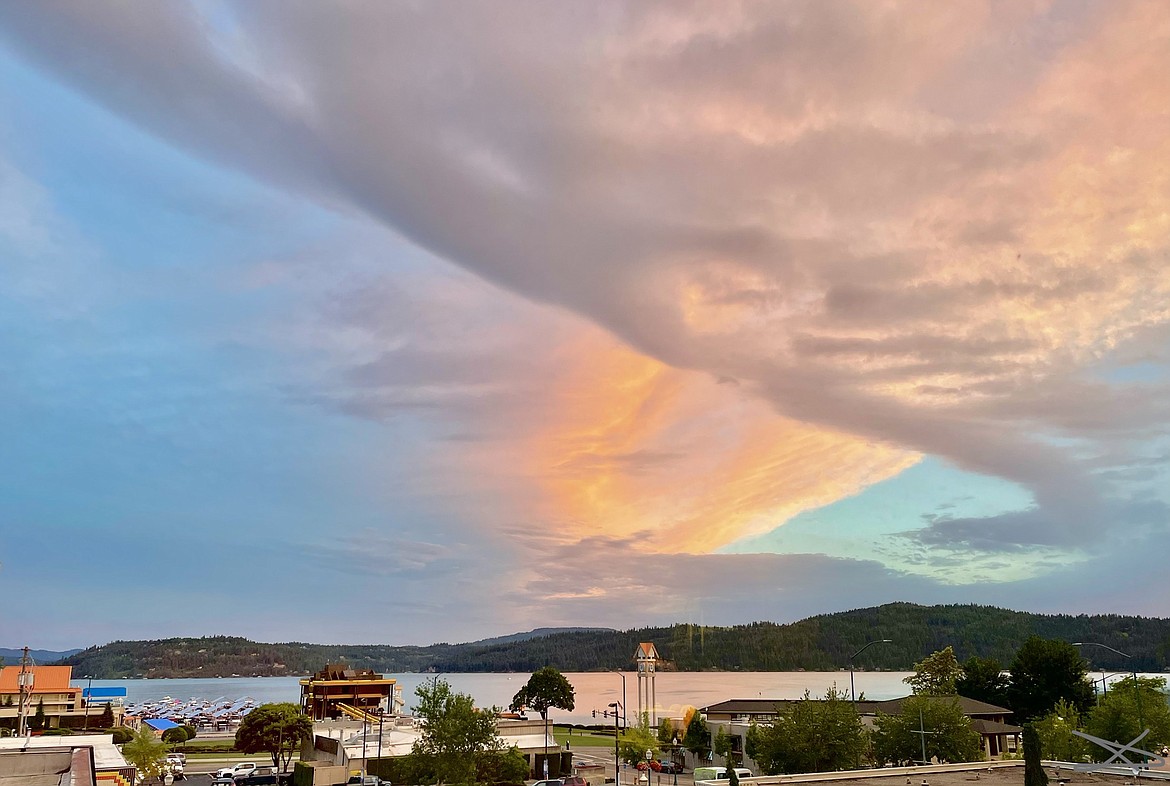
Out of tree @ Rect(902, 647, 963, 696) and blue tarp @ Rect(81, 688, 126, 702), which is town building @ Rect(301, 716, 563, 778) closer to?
tree @ Rect(902, 647, 963, 696)

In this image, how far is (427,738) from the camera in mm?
59875

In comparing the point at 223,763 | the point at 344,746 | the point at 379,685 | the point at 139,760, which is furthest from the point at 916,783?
the point at 379,685

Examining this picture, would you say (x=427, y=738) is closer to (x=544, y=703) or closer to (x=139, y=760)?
(x=139, y=760)

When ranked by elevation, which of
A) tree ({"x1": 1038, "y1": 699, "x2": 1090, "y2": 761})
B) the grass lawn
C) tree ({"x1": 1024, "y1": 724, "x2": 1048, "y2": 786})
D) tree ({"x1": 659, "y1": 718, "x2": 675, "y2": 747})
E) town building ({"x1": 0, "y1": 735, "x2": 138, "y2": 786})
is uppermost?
town building ({"x1": 0, "y1": 735, "x2": 138, "y2": 786})

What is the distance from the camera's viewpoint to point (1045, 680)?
348 ft

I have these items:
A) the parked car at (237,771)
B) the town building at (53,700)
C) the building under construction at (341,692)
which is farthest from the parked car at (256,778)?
the town building at (53,700)

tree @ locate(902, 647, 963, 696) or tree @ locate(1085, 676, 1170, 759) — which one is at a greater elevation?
tree @ locate(1085, 676, 1170, 759)

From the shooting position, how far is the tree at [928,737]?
6906 centimetres

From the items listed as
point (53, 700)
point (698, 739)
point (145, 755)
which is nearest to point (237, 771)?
point (145, 755)

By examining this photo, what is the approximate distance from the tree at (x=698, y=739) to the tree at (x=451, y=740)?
3580 centimetres

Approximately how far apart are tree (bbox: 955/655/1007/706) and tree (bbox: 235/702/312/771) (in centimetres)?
8214

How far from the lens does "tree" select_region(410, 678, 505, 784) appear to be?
58.4 m

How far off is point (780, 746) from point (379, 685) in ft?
242

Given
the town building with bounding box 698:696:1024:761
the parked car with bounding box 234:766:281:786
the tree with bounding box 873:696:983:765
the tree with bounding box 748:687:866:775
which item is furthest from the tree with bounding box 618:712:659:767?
the parked car with bounding box 234:766:281:786
